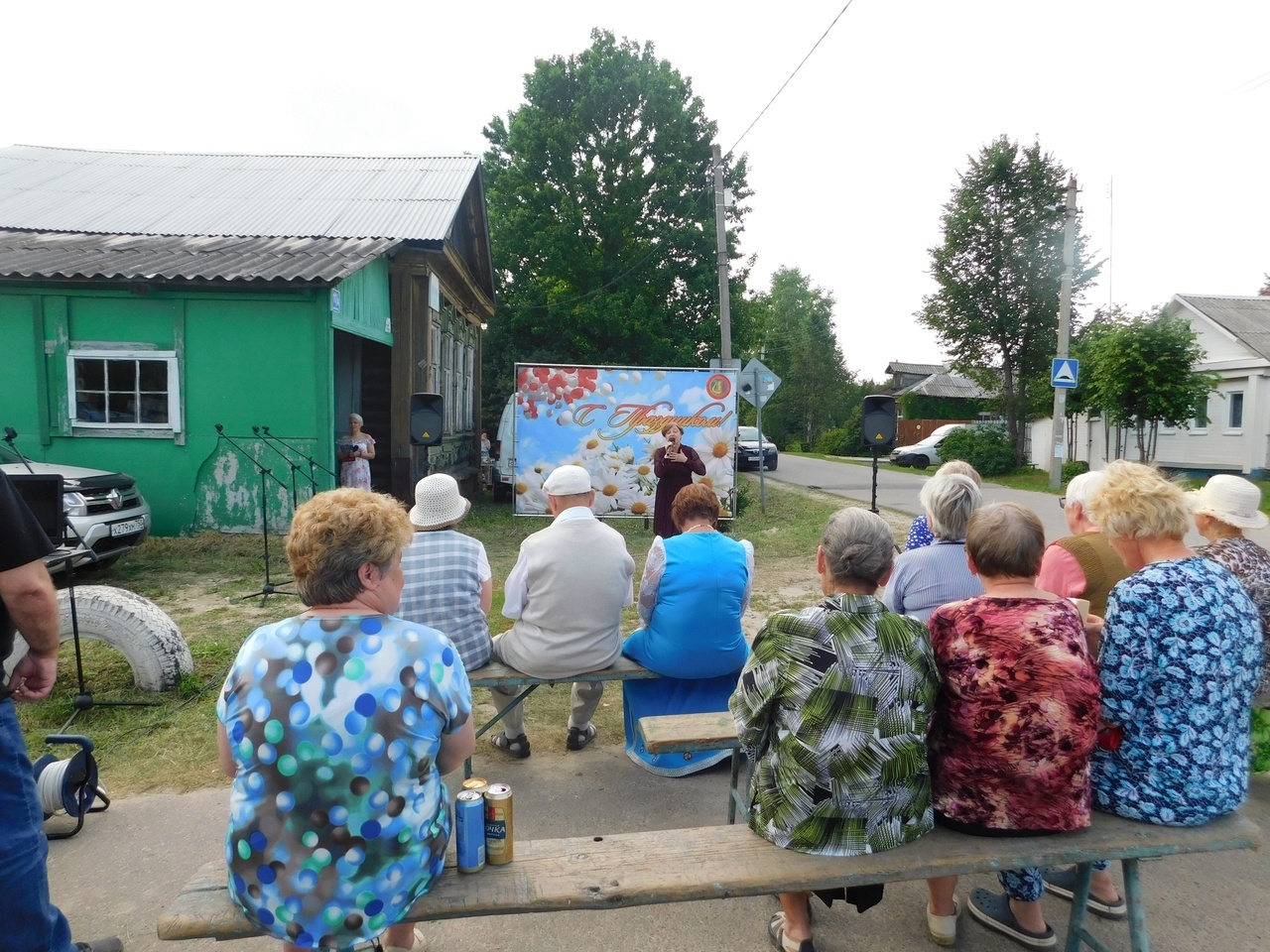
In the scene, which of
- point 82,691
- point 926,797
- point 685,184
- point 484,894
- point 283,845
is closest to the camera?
point 283,845

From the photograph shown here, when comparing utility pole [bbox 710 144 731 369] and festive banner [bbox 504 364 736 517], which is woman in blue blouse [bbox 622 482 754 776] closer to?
festive banner [bbox 504 364 736 517]

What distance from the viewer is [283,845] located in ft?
6.09

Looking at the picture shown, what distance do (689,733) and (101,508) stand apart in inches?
272

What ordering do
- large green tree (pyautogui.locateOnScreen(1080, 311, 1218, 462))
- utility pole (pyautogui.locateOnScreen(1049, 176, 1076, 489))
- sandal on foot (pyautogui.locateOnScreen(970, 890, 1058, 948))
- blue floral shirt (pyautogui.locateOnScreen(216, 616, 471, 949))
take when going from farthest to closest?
large green tree (pyautogui.locateOnScreen(1080, 311, 1218, 462)), utility pole (pyautogui.locateOnScreen(1049, 176, 1076, 489)), sandal on foot (pyautogui.locateOnScreen(970, 890, 1058, 948)), blue floral shirt (pyautogui.locateOnScreen(216, 616, 471, 949))

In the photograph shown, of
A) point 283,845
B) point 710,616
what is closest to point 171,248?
point 710,616

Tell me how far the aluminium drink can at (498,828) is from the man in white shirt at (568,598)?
1418 millimetres

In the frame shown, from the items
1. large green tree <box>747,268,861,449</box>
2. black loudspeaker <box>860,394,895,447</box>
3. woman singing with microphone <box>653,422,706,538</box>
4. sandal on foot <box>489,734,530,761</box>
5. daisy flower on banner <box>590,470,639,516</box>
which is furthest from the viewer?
large green tree <box>747,268,861,449</box>

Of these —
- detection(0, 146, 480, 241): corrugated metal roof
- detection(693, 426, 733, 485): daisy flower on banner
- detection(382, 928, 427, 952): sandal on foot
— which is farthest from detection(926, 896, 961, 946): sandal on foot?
detection(0, 146, 480, 241): corrugated metal roof

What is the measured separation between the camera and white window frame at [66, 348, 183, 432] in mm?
9859

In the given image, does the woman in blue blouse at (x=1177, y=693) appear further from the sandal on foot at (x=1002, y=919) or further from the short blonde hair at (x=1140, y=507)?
the sandal on foot at (x=1002, y=919)

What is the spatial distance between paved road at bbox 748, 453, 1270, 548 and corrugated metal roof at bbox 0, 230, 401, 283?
8620 millimetres

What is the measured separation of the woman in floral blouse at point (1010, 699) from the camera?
2.27m

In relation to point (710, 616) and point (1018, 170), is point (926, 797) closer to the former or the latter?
point (710, 616)

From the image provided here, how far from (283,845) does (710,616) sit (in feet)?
7.13
